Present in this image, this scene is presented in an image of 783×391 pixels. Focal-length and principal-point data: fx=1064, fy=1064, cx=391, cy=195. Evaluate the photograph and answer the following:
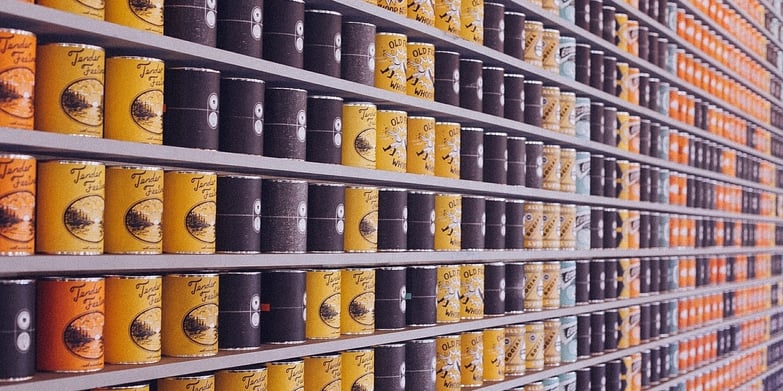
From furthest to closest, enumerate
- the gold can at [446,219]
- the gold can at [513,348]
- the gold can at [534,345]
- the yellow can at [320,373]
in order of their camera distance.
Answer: the gold can at [534,345] < the gold can at [513,348] < the gold can at [446,219] < the yellow can at [320,373]

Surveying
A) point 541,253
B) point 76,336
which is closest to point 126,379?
point 76,336

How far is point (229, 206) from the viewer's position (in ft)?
6.83

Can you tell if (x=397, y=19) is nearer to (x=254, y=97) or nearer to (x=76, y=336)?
(x=254, y=97)

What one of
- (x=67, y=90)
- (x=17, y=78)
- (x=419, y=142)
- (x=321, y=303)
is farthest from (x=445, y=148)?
(x=17, y=78)

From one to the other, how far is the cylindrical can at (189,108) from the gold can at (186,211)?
0.06 m

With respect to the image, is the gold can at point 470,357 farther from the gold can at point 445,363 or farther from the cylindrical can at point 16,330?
the cylindrical can at point 16,330

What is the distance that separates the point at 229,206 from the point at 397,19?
0.75 m

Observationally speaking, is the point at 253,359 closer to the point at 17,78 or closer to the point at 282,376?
the point at 282,376

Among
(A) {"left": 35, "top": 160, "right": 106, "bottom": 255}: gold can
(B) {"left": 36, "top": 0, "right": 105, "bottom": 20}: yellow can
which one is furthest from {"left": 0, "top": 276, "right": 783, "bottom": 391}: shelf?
(B) {"left": 36, "top": 0, "right": 105, "bottom": 20}: yellow can

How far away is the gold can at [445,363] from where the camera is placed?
112 inches

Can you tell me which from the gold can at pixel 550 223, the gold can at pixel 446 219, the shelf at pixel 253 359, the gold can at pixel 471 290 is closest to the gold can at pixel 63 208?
the shelf at pixel 253 359

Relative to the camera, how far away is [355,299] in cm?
243

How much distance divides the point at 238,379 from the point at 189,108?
53 centimetres

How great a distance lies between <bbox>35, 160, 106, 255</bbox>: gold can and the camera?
5.64ft
